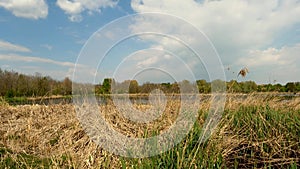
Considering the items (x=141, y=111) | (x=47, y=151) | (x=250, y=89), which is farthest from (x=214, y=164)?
(x=250, y=89)

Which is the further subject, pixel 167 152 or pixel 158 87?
pixel 158 87

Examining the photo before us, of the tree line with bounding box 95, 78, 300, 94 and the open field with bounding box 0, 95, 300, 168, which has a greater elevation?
the tree line with bounding box 95, 78, 300, 94

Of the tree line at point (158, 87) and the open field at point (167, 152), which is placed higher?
the tree line at point (158, 87)

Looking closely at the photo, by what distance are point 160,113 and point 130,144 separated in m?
1.51

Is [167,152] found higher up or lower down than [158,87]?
lower down

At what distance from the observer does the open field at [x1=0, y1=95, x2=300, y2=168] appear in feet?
8.87

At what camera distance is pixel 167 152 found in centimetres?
275

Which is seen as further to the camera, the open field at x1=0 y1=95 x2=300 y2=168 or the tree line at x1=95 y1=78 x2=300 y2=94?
the tree line at x1=95 y1=78 x2=300 y2=94

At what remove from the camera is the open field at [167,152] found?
2705 mm

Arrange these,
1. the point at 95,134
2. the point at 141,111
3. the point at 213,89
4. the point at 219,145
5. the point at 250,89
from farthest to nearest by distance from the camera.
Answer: the point at 250,89, the point at 213,89, the point at 141,111, the point at 95,134, the point at 219,145

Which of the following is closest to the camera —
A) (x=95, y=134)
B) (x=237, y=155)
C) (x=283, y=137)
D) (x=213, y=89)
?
(x=237, y=155)

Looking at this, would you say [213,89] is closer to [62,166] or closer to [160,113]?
[160,113]

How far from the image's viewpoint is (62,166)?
2760 millimetres

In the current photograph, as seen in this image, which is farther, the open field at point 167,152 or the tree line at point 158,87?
the tree line at point 158,87
